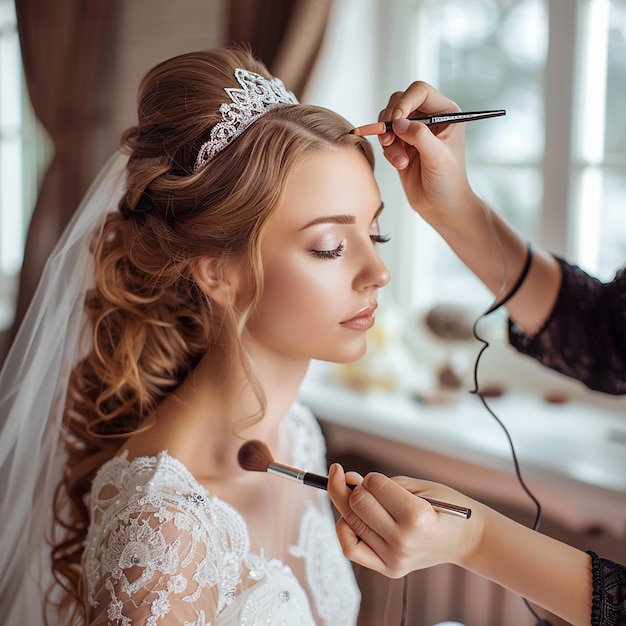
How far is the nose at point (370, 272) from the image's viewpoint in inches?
47.0

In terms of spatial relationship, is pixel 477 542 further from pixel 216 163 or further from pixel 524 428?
pixel 524 428

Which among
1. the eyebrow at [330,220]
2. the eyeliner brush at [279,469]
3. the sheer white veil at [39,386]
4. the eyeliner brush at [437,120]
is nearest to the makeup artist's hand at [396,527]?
the eyeliner brush at [279,469]

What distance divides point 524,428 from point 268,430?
0.79 metres

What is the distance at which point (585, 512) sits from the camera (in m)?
1.64

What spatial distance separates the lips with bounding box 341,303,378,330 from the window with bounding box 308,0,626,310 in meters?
0.83

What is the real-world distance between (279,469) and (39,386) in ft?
1.77

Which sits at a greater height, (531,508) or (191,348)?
(191,348)

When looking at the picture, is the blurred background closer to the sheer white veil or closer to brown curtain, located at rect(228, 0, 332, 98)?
brown curtain, located at rect(228, 0, 332, 98)

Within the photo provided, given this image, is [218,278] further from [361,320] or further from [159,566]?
[159,566]

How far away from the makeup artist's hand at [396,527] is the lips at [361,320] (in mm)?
288

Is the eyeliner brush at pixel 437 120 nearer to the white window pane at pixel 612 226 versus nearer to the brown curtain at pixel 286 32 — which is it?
the brown curtain at pixel 286 32

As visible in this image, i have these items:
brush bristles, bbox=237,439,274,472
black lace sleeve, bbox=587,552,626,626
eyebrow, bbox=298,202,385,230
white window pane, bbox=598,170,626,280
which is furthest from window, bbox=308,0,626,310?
black lace sleeve, bbox=587,552,626,626

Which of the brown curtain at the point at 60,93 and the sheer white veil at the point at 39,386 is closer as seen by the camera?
the sheer white veil at the point at 39,386

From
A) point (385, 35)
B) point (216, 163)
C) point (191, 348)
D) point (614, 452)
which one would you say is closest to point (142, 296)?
point (191, 348)
